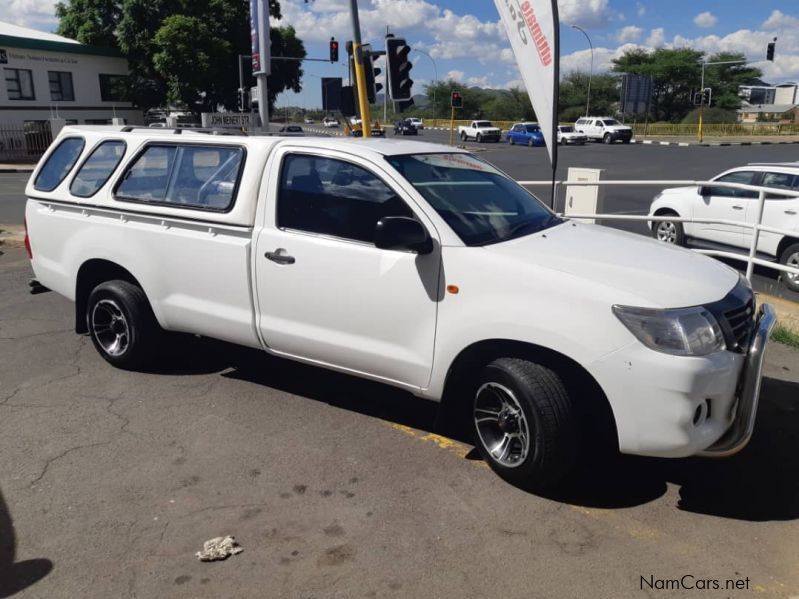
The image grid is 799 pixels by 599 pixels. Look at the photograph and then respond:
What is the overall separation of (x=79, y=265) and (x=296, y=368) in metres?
1.88

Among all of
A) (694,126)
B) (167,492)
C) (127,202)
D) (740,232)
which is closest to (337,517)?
(167,492)

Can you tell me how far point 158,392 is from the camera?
16.9 ft

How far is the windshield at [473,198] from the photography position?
13.4 feet

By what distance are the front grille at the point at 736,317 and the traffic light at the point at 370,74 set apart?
10483mm

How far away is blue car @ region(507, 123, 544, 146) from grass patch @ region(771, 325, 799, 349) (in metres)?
41.8

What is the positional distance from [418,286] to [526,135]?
46.2m

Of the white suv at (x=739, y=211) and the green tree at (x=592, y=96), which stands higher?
the green tree at (x=592, y=96)

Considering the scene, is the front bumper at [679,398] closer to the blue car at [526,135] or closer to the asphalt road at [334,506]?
the asphalt road at [334,506]

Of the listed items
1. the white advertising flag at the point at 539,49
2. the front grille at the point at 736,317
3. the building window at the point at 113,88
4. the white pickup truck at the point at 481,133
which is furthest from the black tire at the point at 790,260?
the white pickup truck at the point at 481,133

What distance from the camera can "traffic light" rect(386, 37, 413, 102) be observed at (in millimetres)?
12516

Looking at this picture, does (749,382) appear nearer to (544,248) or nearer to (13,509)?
(544,248)

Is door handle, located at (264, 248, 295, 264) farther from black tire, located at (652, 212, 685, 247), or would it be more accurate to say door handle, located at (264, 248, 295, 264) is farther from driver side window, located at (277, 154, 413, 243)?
black tire, located at (652, 212, 685, 247)

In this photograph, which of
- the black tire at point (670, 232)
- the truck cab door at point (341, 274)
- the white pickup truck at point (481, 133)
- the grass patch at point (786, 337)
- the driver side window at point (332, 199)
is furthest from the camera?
the white pickup truck at point (481, 133)

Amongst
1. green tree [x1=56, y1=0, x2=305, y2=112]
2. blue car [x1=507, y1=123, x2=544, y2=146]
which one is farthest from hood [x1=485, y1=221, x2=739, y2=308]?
blue car [x1=507, y1=123, x2=544, y2=146]
